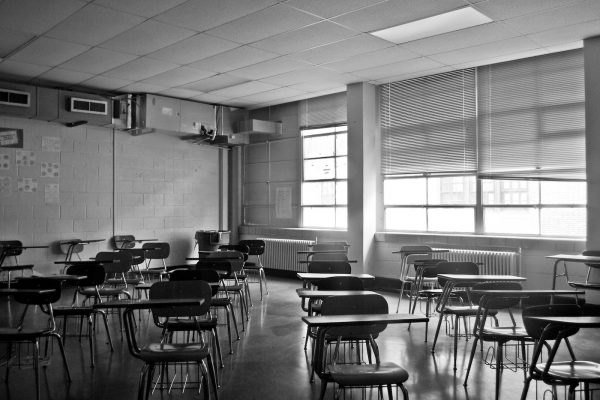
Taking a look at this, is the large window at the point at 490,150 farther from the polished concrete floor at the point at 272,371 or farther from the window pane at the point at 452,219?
the polished concrete floor at the point at 272,371

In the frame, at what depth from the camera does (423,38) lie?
6.06 m

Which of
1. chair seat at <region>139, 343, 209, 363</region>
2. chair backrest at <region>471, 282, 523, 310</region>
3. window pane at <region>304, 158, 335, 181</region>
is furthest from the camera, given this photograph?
window pane at <region>304, 158, 335, 181</region>

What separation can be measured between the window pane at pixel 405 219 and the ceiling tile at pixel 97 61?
14.7 feet

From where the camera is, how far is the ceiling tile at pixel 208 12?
16.4 ft

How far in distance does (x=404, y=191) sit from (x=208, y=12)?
14.2ft

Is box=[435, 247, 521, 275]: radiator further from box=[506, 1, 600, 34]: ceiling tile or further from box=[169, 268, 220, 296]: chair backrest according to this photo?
box=[169, 268, 220, 296]: chair backrest

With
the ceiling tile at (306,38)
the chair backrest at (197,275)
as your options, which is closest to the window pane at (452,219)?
the ceiling tile at (306,38)

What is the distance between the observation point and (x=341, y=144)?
912cm

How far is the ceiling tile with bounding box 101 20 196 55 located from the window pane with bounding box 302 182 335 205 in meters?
3.98

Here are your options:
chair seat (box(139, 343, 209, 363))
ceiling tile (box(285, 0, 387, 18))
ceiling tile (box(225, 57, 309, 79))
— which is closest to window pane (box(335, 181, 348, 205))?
ceiling tile (box(225, 57, 309, 79))

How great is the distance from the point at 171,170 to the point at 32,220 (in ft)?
8.46

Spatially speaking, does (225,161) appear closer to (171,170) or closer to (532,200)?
(171,170)

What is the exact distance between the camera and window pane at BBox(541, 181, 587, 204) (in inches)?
255

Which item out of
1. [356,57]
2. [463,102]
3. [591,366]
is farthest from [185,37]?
[591,366]
